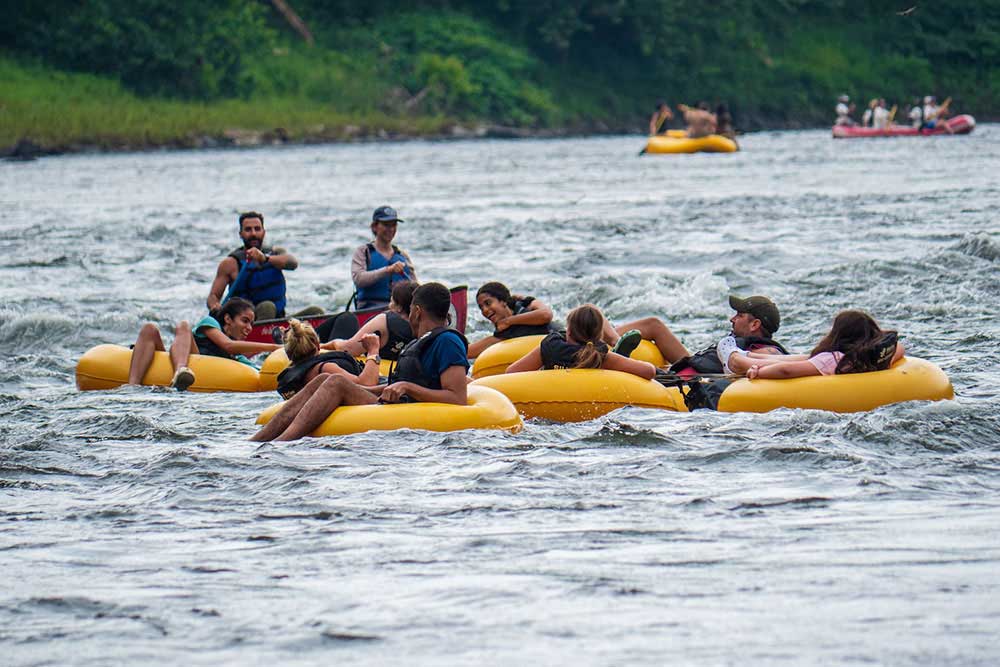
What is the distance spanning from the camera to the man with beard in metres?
13.4

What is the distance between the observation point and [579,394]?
10.2m

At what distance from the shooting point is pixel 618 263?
21.4m

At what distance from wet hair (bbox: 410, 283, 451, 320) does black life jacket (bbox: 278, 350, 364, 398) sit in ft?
3.23

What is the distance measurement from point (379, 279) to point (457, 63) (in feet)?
187

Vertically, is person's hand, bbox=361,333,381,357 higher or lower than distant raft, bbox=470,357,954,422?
higher

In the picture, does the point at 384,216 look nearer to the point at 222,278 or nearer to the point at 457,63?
the point at 222,278

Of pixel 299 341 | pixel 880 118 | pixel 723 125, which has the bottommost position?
pixel 299 341

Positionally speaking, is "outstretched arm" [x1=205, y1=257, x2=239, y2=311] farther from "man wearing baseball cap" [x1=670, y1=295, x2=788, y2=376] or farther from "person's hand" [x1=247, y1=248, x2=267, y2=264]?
"man wearing baseball cap" [x1=670, y1=295, x2=788, y2=376]

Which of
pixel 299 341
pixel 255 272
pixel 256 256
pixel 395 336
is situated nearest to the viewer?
pixel 299 341

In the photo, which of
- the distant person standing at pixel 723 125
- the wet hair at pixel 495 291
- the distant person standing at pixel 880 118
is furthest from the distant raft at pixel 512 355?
the distant person standing at pixel 880 118

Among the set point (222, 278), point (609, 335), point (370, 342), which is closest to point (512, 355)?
point (609, 335)

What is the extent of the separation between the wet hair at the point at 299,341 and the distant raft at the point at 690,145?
1587 inches

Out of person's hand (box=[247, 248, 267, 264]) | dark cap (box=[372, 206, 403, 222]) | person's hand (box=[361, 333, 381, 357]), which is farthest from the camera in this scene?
person's hand (box=[247, 248, 267, 264])

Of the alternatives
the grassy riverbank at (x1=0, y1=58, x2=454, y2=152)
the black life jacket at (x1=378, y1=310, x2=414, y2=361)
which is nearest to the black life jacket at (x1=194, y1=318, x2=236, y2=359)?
the black life jacket at (x1=378, y1=310, x2=414, y2=361)
